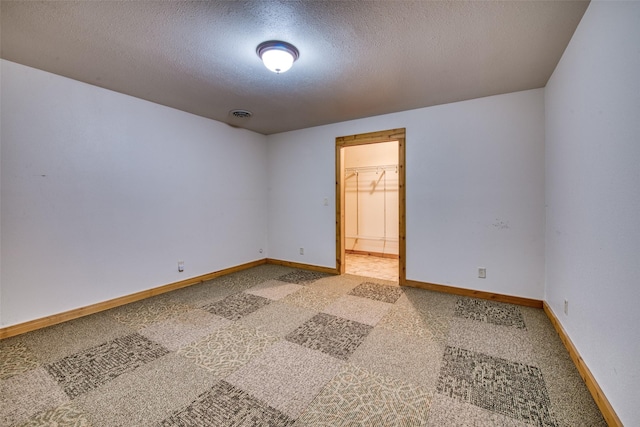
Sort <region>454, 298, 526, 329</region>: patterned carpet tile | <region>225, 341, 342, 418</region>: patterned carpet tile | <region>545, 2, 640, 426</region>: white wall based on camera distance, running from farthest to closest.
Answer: <region>454, 298, 526, 329</region>: patterned carpet tile, <region>225, 341, 342, 418</region>: patterned carpet tile, <region>545, 2, 640, 426</region>: white wall

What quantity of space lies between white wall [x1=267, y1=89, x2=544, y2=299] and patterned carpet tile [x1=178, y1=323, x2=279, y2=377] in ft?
7.33

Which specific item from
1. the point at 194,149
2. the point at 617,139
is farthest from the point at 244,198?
the point at 617,139

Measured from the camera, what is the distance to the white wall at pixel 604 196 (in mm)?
1212

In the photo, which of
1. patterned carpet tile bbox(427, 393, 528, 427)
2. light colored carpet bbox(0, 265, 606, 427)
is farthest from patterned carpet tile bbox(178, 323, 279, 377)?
patterned carpet tile bbox(427, 393, 528, 427)

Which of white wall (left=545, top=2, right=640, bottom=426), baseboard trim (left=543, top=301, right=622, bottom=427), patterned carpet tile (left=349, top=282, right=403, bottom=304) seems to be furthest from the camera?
patterned carpet tile (left=349, top=282, right=403, bottom=304)

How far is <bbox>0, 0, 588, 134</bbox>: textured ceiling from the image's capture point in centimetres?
165

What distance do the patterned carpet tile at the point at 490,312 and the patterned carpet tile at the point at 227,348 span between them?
196 cm

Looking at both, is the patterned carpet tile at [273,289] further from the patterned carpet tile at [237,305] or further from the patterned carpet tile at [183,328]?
the patterned carpet tile at [183,328]

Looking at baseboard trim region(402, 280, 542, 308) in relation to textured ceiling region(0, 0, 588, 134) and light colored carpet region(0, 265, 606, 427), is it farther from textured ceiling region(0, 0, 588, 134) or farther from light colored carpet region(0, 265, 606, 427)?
textured ceiling region(0, 0, 588, 134)

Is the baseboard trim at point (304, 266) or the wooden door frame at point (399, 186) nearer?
the wooden door frame at point (399, 186)

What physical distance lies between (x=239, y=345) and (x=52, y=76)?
3028mm

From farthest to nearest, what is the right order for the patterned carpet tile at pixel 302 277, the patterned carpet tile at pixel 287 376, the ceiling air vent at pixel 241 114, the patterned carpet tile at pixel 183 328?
the patterned carpet tile at pixel 302 277
the ceiling air vent at pixel 241 114
the patterned carpet tile at pixel 183 328
the patterned carpet tile at pixel 287 376

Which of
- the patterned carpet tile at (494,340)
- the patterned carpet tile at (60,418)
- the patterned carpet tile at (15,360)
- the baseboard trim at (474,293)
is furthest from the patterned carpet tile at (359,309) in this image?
the patterned carpet tile at (15,360)

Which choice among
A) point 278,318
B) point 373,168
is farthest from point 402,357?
point 373,168
